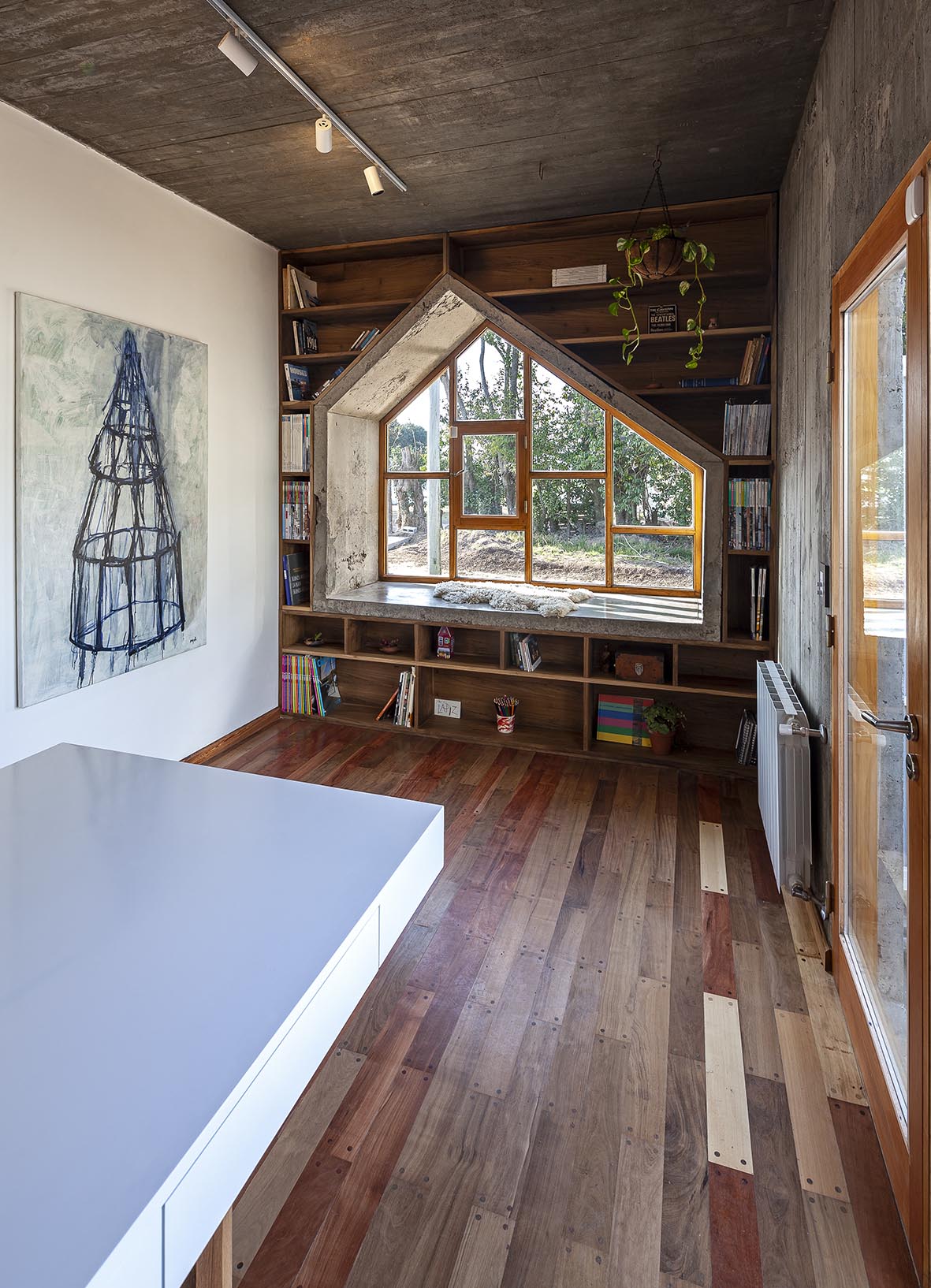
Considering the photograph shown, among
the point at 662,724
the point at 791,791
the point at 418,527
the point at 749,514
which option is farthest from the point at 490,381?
the point at 791,791

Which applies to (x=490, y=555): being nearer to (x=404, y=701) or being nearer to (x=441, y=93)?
(x=404, y=701)

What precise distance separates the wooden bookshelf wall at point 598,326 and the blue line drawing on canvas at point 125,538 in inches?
43.1

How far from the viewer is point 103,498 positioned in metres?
3.21

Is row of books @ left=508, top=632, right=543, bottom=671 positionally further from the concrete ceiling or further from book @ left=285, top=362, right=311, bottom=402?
the concrete ceiling

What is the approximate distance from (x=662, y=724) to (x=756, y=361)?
1.82 meters

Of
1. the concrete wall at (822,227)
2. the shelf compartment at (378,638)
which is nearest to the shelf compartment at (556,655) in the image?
the shelf compartment at (378,638)

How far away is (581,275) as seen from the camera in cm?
390

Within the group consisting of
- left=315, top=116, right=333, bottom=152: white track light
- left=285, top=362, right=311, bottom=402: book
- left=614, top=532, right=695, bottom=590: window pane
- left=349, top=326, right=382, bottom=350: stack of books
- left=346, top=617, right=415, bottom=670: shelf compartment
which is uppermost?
left=315, top=116, right=333, bottom=152: white track light

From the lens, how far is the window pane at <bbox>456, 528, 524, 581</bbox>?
15.1 feet

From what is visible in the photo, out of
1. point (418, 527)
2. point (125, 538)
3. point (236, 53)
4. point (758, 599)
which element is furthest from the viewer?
point (418, 527)

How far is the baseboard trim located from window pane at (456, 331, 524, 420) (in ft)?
7.07

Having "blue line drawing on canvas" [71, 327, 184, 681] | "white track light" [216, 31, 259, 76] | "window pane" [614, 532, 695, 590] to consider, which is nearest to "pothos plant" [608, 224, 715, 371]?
"window pane" [614, 532, 695, 590]

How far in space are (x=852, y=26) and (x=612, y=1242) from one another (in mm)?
2869

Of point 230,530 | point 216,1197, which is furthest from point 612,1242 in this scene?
point 230,530
